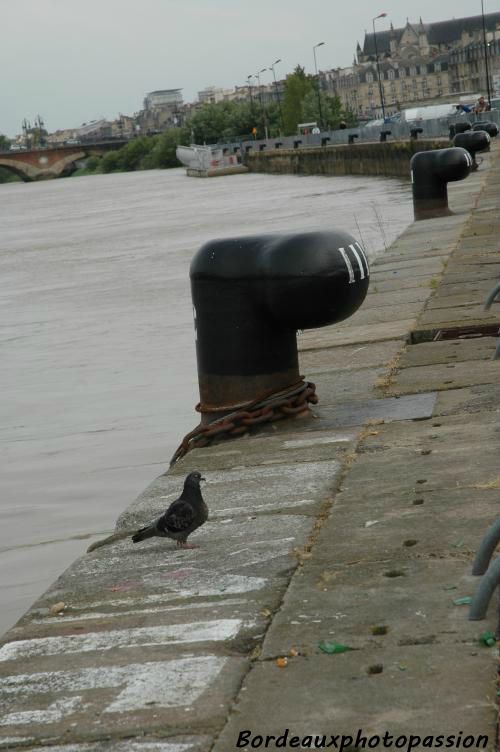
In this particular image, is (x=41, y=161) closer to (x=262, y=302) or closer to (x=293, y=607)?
(x=262, y=302)

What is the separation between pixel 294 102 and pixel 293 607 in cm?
12465

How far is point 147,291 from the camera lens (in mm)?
20984

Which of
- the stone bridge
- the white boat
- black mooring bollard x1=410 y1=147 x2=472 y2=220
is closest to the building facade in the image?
the stone bridge

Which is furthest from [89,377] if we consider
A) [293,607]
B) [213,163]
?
[213,163]

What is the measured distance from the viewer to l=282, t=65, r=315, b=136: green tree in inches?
4889

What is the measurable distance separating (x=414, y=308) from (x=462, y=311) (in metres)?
0.72

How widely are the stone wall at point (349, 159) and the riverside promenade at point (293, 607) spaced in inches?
1313

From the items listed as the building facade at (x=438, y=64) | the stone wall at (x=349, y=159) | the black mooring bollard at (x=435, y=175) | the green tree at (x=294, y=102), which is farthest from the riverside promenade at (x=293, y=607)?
the building facade at (x=438, y=64)

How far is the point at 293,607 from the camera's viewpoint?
338 centimetres

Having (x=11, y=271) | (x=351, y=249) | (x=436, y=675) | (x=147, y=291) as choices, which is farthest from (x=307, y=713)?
(x=11, y=271)

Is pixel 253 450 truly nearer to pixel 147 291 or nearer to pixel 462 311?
pixel 462 311

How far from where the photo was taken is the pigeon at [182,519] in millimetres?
4070

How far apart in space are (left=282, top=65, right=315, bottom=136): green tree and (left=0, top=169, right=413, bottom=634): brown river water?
89336 millimetres

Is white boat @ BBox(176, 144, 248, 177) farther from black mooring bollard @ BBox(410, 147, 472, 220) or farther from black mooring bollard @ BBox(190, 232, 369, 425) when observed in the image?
black mooring bollard @ BBox(190, 232, 369, 425)
